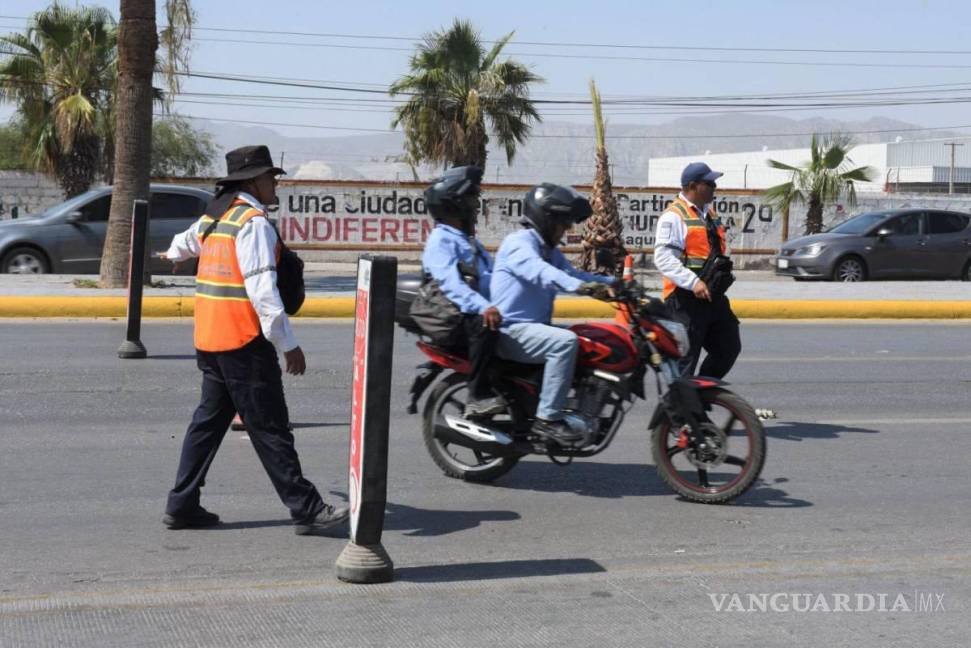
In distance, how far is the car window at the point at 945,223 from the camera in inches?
1005

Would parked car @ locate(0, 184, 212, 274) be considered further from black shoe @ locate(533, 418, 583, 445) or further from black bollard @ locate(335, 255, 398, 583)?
black bollard @ locate(335, 255, 398, 583)

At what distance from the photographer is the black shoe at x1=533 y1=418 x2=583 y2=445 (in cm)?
698

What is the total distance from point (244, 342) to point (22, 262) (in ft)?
53.1

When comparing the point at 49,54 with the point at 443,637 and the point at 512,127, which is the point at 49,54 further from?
the point at 443,637

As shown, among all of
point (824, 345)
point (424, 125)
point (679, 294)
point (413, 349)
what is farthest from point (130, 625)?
point (424, 125)

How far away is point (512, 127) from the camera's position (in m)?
33.9

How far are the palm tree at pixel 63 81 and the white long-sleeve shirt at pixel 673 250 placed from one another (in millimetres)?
23183

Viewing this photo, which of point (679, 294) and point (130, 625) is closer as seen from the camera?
point (130, 625)

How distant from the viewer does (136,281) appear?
473 inches

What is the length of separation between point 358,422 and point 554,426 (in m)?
1.98

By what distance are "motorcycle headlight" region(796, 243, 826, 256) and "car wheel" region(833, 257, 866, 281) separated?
1.37ft

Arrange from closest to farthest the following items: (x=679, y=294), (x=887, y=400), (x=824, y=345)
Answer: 1. (x=679, y=294)
2. (x=887, y=400)
3. (x=824, y=345)

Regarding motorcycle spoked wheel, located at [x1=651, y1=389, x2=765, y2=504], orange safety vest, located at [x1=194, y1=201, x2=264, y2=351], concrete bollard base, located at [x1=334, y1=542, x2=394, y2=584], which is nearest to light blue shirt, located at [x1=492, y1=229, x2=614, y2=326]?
motorcycle spoked wheel, located at [x1=651, y1=389, x2=765, y2=504]

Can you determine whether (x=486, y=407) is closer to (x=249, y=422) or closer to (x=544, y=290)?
(x=544, y=290)
